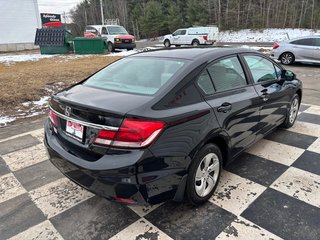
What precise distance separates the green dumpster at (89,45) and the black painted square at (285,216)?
16579 millimetres

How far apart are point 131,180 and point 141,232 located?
587 mm

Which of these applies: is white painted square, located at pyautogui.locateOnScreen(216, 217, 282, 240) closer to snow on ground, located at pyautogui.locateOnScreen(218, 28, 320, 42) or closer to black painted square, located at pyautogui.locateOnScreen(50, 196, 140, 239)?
black painted square, located at pyautogui.locateOnScreen(50, 196, 140, 239)

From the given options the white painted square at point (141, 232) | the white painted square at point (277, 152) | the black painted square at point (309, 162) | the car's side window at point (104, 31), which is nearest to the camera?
the white painted square at point (141, 232)

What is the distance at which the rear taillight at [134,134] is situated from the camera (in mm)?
1944

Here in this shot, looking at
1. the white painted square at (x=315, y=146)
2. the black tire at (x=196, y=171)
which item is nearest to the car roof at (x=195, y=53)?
the black tire at (x=196, y=171)

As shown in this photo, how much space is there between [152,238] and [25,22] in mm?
29207

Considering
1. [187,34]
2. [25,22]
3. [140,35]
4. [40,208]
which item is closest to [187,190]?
[40,208]

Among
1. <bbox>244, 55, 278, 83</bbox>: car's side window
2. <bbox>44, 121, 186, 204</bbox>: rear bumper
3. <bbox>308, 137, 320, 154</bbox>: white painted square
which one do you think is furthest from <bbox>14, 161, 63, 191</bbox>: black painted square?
<bbox>308, 137, 320, 154</bbox>: white painted square

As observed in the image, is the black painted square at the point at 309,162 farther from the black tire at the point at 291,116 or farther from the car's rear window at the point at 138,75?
the car's rear window at the point at 138,75

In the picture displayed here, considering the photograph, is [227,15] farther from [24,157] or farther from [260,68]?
[24,157]

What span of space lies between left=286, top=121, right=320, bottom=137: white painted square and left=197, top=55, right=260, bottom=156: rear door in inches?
60.8

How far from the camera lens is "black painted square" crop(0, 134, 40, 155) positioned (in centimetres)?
391

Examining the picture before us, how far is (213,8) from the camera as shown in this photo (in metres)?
41.3

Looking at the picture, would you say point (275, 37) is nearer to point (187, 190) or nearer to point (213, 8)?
point (213, 8)
